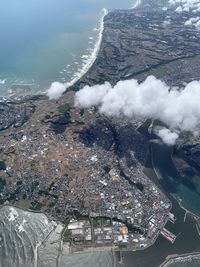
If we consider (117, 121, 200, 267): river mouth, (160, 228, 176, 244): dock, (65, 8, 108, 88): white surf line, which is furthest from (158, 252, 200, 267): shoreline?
(65, 8, 108, 88): white surf line

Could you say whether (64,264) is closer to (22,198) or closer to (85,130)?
(22,198)

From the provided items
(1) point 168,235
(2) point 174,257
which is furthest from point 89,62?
(2) point 174,257

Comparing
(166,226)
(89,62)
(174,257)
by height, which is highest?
(89,62)

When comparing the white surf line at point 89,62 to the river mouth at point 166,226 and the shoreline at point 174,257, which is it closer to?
the river mouth at point 166,226

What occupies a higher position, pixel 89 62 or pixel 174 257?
pixel 89 62

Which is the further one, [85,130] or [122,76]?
[122,76]

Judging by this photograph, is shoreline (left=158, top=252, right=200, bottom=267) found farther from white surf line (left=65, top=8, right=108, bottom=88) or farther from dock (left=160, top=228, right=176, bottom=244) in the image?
white surf line (left=65, top=8, right=108, bottom=88)

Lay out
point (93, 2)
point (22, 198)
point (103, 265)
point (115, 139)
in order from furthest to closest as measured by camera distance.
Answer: point (93, 2) < point (115, 139) < point (22, 198) < point (103, 265)

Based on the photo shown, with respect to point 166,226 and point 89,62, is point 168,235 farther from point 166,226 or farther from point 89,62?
point 89,62

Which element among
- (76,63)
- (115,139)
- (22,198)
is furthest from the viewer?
(76,63)

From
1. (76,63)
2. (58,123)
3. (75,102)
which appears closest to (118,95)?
(75,102)

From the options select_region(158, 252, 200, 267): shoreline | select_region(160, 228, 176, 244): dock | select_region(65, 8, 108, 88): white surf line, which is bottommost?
select_region(158, 252, 200, 267): shoreline
